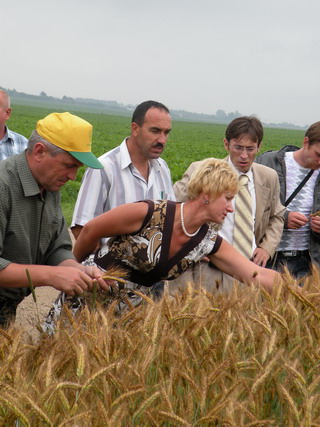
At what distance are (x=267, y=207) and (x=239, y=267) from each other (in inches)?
64.4

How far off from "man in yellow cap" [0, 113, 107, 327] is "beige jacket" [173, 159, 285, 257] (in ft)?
5.43

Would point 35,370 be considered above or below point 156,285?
above

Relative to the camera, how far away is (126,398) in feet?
5.09

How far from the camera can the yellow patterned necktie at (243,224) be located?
4711 millimetres

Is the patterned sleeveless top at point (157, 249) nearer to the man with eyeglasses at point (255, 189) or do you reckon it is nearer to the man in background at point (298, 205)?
the man with eyeglasses at point (255, 189)

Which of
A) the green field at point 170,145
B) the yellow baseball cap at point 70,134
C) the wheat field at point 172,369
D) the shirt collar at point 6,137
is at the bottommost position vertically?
the green field at point 170,145

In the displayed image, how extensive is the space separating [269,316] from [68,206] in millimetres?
11152

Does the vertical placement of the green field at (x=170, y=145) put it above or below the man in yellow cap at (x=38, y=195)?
below

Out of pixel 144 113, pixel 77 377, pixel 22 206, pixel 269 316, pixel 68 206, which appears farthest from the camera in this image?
pixel 68 206

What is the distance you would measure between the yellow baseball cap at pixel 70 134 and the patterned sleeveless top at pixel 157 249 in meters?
0.47

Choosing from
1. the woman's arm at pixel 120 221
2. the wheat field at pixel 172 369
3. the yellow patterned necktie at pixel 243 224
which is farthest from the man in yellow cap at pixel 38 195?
the yellow patterned necktie at pixel 243 224

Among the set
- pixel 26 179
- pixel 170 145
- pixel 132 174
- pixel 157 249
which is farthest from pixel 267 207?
pixel 170 145

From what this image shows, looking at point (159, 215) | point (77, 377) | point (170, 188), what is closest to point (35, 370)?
point (77, 377)

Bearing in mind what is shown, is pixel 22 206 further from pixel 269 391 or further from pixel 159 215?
pixel 269 391
